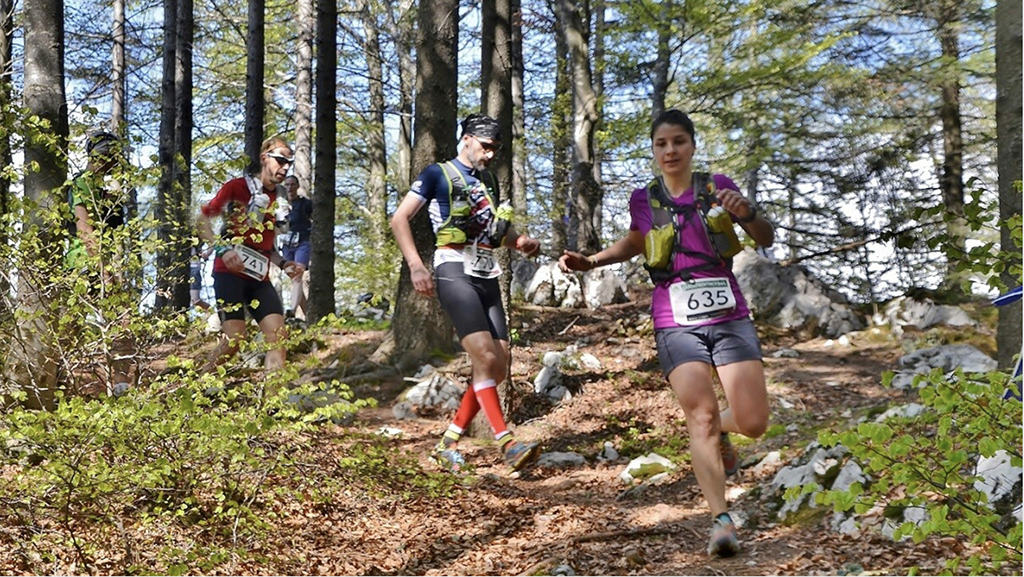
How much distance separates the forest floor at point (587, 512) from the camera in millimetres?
3824

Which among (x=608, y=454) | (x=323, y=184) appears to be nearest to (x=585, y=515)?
(x=608, y=454)

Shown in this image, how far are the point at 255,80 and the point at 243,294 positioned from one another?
7.17 metres

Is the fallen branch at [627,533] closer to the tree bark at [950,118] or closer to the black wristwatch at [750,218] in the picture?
the black wristwatch at [750,218]

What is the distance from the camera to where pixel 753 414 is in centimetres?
395

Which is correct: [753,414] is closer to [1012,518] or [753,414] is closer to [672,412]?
[1012,518]

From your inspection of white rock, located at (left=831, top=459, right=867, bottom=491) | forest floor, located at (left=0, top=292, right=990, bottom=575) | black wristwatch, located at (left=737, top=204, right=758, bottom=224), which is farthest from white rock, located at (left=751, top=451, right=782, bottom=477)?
black wristwatch, located at (left=737, top=204, right=758, bottom=224)

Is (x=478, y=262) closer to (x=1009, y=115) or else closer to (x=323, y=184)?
(x=1009, y=115)

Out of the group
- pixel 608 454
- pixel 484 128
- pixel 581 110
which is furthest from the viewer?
pixel 581 110

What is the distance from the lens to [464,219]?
5293mm

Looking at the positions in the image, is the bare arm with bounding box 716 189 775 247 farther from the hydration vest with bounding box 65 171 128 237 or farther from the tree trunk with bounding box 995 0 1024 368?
the hydration vest with bounding box 65 171 128 237

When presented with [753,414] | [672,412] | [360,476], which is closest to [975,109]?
[672,412]

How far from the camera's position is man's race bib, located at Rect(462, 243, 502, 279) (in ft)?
17.4

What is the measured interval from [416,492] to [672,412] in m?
3.40

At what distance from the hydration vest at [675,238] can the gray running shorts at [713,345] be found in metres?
0.26
